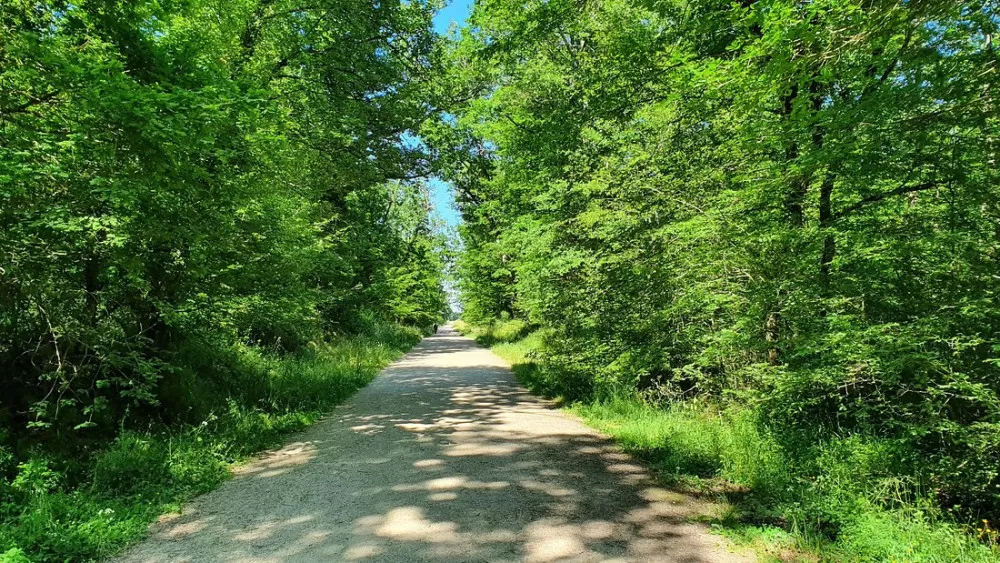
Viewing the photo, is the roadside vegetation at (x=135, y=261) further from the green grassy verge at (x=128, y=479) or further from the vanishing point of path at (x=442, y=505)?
the vanishing point of path at (x=442, y=505)

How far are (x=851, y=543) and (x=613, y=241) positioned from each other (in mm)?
5730

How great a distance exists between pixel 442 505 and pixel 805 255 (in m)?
4.49

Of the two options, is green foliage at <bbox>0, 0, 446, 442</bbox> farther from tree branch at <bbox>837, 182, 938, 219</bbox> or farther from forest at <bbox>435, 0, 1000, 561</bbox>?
tree branch at <bbox>837, 182, 938, 219</bbox>

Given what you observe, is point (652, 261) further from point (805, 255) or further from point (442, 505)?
point (442, 505)

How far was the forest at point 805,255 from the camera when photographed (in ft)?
12.2

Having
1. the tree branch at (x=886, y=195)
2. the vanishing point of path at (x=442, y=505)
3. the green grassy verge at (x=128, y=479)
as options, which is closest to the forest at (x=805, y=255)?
the tree branch at (x=886, y=195)

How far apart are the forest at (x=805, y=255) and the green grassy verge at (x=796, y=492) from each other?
24 millimetres

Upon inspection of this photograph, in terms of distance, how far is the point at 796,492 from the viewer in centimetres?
452

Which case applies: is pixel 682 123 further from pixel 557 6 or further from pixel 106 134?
pixel 106 134

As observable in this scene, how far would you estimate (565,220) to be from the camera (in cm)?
1106

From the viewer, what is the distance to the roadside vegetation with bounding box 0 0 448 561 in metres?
4.50

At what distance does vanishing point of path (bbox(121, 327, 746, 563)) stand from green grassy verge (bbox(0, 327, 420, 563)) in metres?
0.31

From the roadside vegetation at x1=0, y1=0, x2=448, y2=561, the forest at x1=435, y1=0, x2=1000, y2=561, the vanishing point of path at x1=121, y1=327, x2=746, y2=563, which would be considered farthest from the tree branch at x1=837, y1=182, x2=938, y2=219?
the roadside vegetation at x1=0, y1=0, x2=448, y2=561

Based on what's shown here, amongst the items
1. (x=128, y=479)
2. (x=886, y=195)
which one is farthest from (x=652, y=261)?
(x=128, y=479)
